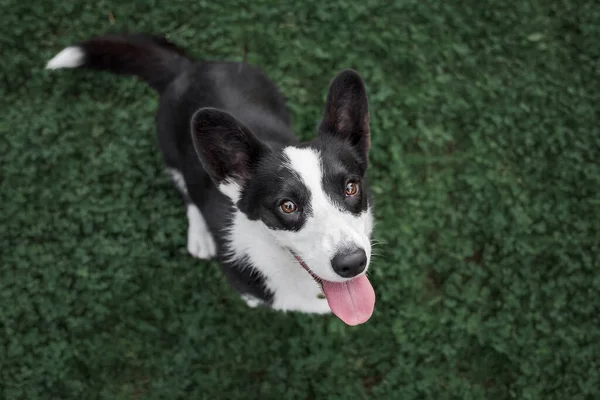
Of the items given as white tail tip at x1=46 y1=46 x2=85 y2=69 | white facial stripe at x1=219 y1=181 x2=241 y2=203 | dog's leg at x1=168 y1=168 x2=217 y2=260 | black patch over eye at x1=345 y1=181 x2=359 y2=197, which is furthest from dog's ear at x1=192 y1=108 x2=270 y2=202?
white tail tip at x1=46 y1=46 x2=85 y2=69

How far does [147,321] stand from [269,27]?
9.87ft

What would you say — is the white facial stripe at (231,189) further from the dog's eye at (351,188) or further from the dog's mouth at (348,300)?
the dog's eye at (351,188)

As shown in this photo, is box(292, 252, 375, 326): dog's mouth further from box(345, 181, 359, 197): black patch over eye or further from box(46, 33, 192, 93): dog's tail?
box(46, 33, 192, 93): dog's tail

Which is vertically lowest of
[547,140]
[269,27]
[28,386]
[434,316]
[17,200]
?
[28,386]

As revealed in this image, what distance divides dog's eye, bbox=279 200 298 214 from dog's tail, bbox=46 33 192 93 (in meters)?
1.80

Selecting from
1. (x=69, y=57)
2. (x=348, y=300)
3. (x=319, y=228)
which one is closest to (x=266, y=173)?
(x=319, y=228)

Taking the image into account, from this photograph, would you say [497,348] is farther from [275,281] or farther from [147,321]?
[147,321]

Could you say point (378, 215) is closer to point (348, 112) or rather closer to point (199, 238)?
point (199, 238)

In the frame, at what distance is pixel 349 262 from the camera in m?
2.59

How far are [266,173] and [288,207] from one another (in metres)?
0.25

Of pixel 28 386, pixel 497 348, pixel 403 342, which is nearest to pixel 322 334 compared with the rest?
pixel 403 342

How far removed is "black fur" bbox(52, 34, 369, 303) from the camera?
111 inches

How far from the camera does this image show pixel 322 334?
423 cm

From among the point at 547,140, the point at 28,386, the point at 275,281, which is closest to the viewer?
the point at 275,281
